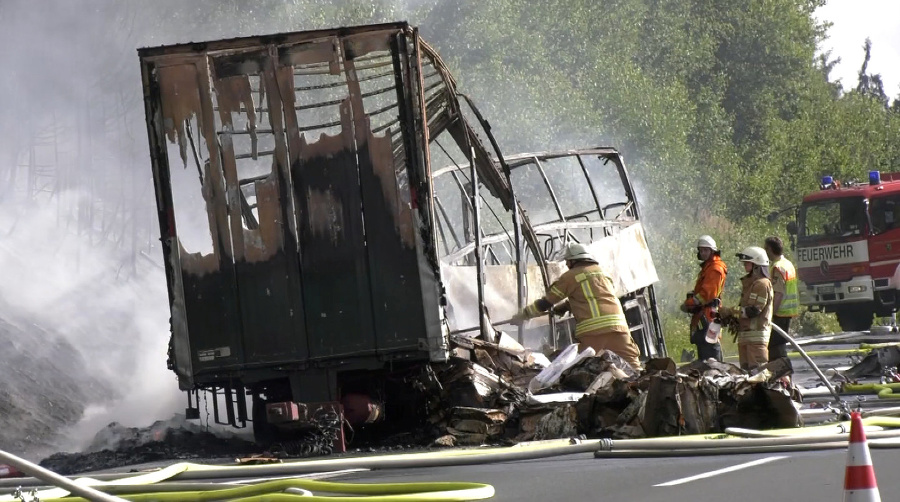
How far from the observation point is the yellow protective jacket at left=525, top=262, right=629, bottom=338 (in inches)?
464

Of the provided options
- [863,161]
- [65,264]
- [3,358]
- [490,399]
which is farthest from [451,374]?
[863,161]

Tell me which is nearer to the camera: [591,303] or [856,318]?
[591,303]

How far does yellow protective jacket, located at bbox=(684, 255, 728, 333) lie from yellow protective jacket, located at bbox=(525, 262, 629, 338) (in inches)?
70.6

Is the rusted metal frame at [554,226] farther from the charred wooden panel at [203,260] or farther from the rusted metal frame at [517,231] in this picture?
the charred wooden panel at [203,260]

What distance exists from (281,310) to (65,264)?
57.5ft

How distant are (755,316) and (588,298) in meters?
2.16

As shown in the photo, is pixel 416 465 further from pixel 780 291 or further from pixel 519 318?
pixel 780 291

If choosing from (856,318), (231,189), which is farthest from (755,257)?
(856,318)

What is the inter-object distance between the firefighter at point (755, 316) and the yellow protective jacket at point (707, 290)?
0.16 metres

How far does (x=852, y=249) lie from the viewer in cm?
2602

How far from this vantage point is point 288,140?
35.0ft

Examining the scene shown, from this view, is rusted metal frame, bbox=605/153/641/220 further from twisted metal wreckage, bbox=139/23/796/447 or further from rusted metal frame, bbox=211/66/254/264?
rusted metal frame, bbox=211/66/254/264

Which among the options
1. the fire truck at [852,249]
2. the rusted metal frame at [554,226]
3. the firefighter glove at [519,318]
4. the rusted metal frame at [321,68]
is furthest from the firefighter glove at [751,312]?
the fire truck at [852,249]

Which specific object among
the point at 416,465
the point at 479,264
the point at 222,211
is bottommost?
the point at 416,465
